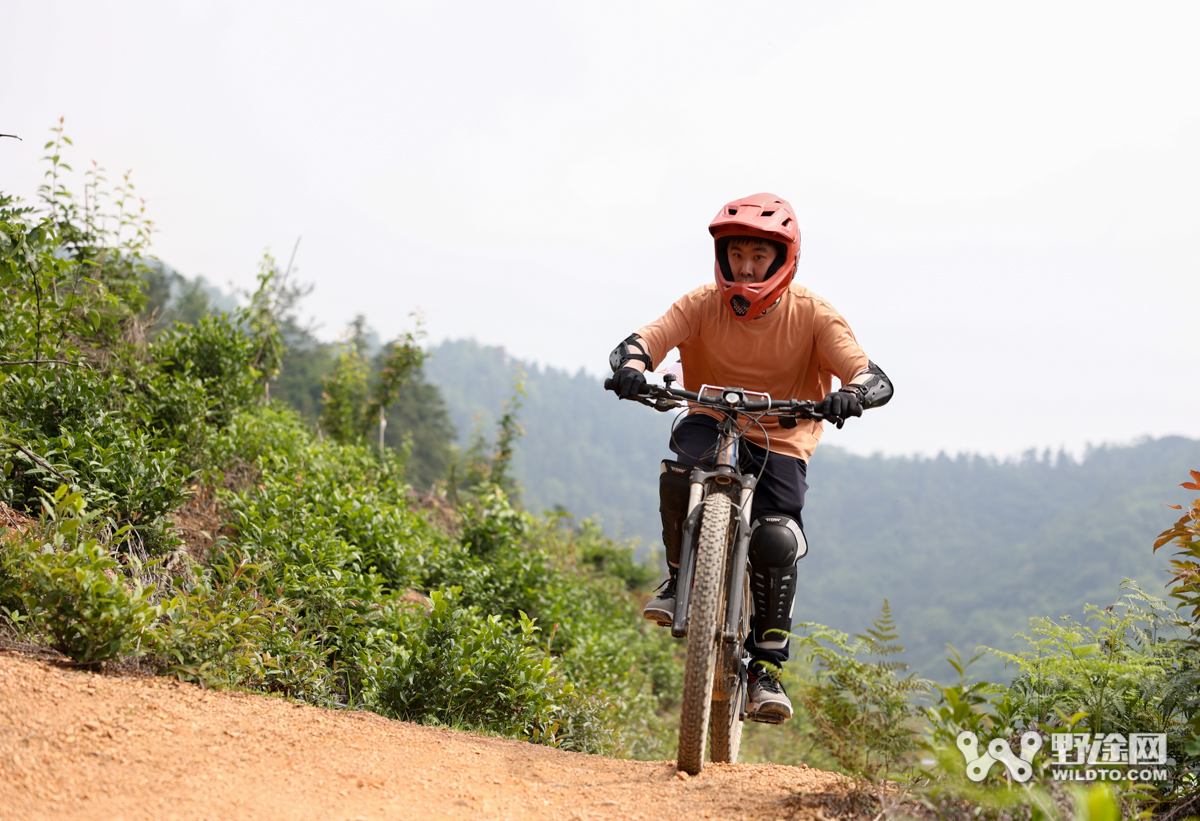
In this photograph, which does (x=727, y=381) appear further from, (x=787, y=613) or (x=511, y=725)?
(x=511, y=725)

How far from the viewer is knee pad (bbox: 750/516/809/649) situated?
12.5 feet

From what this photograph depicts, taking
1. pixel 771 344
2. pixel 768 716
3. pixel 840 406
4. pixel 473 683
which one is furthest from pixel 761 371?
pixel 473 683

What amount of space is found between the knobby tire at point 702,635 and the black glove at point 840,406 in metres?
0.62

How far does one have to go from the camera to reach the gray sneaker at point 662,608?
371 centimetres

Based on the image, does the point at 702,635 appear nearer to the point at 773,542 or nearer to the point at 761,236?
the point at 773,542

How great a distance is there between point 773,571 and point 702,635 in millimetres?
811

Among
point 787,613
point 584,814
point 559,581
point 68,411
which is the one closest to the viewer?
point 584,814

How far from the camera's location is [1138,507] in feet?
373

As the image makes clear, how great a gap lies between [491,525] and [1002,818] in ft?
20.8

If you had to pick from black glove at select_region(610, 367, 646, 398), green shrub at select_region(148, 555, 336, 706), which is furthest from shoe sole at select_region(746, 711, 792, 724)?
green shrub at select_region(148, 555, 336, 706)

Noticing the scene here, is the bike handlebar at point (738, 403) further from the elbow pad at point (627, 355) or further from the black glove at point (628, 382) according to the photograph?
the elbow pad at point (627, 355)

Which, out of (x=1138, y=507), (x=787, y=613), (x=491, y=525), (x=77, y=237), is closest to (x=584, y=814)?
(x=787, y=613)

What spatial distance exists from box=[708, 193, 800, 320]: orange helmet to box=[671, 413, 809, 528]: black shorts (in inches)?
27.0

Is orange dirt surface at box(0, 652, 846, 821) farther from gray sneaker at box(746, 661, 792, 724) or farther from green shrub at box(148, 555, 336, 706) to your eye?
gray sneaker at box(746, 661, 792, 724)
